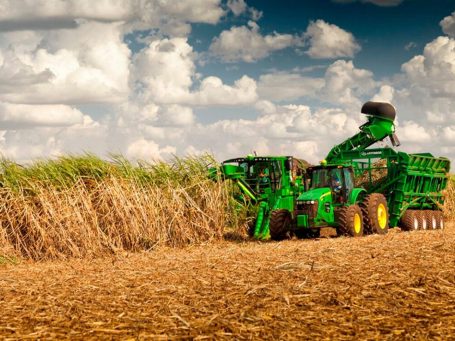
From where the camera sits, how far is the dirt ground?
6828 millimetres

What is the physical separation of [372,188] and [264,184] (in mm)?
3724

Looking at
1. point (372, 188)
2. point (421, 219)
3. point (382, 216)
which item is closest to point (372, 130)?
point (372, 188)

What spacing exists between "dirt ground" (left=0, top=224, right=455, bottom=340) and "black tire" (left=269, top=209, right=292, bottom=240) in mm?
4616

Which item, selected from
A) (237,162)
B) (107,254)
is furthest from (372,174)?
(107,254)

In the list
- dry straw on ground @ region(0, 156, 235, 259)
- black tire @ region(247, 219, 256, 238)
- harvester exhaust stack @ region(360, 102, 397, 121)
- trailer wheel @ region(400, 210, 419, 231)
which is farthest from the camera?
harvester exhaust stack @ region(360, 102, 397, 121)

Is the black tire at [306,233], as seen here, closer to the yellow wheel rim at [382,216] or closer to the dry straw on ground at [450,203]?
the yellow wheel rim at [382,216]

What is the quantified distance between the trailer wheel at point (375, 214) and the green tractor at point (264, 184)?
2.00 meters

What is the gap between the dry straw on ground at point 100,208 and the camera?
15.2 metres

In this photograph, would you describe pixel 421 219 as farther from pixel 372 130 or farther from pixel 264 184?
pixel 264 184

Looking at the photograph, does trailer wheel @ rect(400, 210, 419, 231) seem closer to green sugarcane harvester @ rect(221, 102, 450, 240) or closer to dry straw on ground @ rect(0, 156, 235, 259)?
green sugarcane harvester @ rect(221, 102, 450, 240)

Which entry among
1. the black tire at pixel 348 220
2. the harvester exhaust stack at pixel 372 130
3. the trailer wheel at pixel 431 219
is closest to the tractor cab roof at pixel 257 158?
the black tire at pixel 348 220

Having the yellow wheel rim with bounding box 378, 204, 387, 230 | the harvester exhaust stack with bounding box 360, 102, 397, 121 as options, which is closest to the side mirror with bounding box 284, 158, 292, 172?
the yellow wheel rim with bounding box 378, 204, 387, 230

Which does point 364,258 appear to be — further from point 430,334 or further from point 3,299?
point 3,299

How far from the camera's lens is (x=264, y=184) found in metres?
18.4
